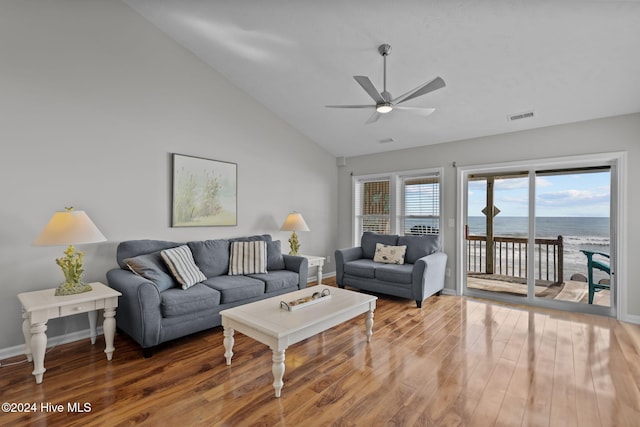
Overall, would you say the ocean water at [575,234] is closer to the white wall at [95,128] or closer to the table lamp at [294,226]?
the table lamp at [294,226]

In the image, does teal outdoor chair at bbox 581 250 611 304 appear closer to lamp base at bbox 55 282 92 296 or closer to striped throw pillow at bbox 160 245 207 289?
striped throw pillow at bbox 160 245 207 289

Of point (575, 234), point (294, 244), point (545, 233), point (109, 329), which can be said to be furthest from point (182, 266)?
point (575, 234)

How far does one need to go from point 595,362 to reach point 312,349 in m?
2.44

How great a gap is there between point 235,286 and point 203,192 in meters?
1.43

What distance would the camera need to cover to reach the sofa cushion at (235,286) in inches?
128

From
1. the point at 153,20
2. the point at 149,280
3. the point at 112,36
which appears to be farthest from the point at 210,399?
the point at 153,20

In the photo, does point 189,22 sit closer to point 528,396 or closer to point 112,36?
point 112,36

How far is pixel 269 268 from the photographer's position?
421 centimetres

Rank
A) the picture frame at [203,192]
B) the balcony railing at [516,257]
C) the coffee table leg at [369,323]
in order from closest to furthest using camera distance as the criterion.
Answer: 1. the coffee table leg at [369,323]
2. the picture frame at [203,192]
3. the balcony railing at [516,257]

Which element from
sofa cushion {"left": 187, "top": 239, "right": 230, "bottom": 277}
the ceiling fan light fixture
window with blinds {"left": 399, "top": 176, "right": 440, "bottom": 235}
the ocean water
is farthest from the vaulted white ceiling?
sofa cushion {"left": 187, "top": 239, "right": 230, "bottom": 277}

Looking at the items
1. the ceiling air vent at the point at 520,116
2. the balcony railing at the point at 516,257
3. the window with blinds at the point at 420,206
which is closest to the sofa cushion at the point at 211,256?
the window with blinds at the point at 420,206

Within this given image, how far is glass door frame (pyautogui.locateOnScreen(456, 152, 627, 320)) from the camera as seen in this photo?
3.61 metres

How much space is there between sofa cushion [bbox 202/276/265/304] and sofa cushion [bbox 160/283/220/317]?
0.30 ft

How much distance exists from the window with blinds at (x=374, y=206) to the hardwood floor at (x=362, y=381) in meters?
2.71
